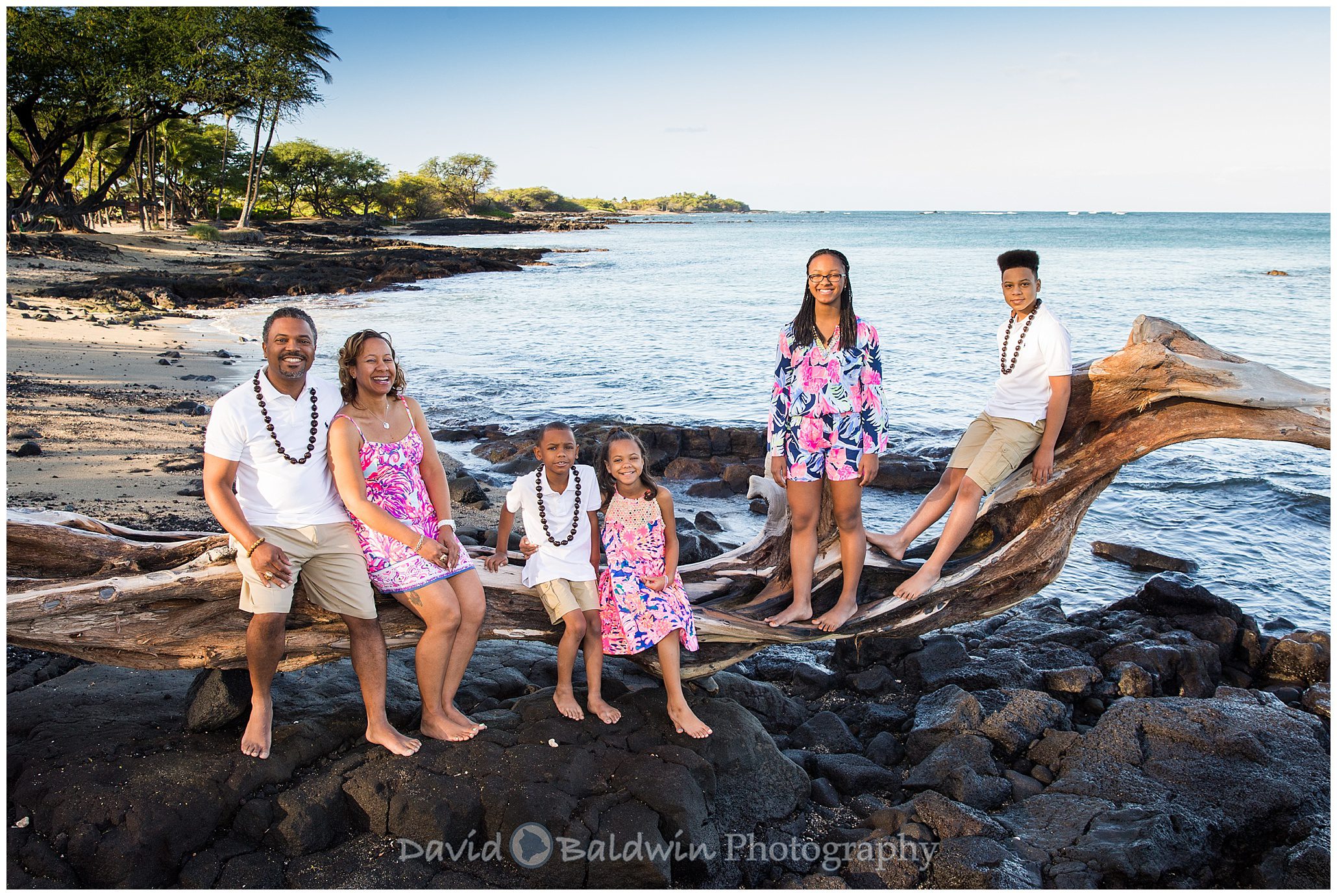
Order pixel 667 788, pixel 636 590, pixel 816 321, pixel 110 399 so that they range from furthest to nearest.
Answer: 1. pixel 110 399
2. pixel 816 321
3. pixel 636 590
4. pixel 667 788

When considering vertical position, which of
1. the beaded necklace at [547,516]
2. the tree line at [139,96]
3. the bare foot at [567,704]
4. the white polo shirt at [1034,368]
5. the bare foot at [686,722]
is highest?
the tree line at [139,96]

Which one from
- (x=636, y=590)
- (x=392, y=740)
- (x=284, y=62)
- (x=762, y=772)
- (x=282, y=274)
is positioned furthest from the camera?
(x=284, y=62)

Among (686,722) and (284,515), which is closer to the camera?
(284,515)

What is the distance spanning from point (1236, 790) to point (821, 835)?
2.14m

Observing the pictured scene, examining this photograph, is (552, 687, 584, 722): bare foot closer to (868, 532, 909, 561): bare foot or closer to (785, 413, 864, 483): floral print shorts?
(785, 413, 864, 483): floral print shorts

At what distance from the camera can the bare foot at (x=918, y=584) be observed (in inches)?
208

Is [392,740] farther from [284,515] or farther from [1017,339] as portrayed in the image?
[1017,339]

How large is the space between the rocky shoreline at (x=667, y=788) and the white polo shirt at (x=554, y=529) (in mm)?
706

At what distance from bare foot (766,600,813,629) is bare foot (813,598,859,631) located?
0.07 meters

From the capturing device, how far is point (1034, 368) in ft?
16.9

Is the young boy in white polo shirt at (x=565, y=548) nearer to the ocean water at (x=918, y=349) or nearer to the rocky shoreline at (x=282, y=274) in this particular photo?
the ocean water at (x=918, y=349)

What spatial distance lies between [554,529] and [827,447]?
1.60 meters

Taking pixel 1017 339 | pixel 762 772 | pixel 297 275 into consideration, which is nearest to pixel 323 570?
pixel 762 772

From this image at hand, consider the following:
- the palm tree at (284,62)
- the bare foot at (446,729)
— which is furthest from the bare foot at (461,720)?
the palm tree at (284,62)
